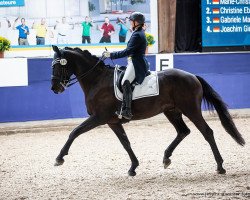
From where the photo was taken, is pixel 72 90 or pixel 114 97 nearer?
pixel 114 97

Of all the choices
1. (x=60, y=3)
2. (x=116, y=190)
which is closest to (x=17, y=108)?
(x=60, y=3)

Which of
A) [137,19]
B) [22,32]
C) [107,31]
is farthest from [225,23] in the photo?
[137,19]

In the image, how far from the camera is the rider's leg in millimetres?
5590

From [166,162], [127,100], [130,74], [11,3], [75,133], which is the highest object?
[11,3]

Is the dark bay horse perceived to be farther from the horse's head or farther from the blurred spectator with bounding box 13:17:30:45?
the blurred spectator with bounding box 13:17:30:45

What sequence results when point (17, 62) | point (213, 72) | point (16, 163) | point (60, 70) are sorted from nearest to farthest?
1. point (60, 70)
2. point (16, 163)
3. point (17, 62)
4. point (213, 72)

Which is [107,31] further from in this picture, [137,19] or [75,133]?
[75,133]

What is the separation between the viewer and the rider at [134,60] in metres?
5.61

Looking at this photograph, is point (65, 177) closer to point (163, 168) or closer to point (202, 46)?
point (163, 168)

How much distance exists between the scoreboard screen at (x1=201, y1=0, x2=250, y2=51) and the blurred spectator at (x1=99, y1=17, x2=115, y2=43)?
2051 mm

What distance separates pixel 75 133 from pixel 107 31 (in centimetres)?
631

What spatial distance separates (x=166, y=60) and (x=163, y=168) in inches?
163

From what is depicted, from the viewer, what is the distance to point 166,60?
984 centimetres

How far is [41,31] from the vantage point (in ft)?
36.2
